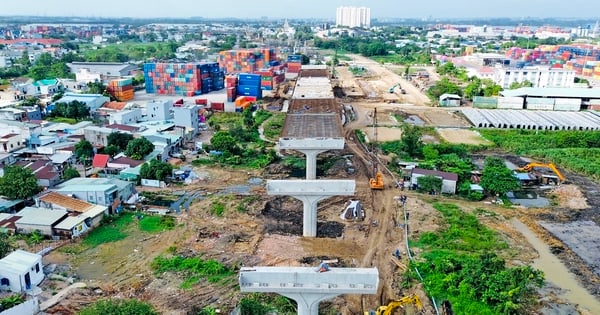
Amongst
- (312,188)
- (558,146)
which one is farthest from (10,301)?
(558,146)

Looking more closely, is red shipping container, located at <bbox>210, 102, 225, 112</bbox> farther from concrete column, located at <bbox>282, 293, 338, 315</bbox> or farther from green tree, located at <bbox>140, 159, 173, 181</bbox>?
concrete column, located at <bbox>282, 293, 338, 315</bbox>

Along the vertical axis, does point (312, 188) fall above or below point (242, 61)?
below

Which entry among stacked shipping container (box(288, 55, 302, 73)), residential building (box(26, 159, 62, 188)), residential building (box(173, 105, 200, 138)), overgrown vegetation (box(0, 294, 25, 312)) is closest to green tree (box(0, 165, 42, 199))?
residential building (box(26, 159, 62, 188))

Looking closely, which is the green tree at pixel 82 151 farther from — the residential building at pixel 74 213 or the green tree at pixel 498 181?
the green tree at pixel 498 181

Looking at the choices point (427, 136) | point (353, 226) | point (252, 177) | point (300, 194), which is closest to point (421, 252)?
point (353, 226)

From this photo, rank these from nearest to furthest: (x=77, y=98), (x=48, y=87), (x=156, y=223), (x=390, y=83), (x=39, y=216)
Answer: (x=39, y=216)
(x=156, y=223)
(x=77, y=98)
(x=48, y=87)
(x=390, y=83)

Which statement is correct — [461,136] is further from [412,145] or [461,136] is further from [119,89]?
[119,89]

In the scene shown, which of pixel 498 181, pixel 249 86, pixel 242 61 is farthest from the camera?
pixel 242 61
